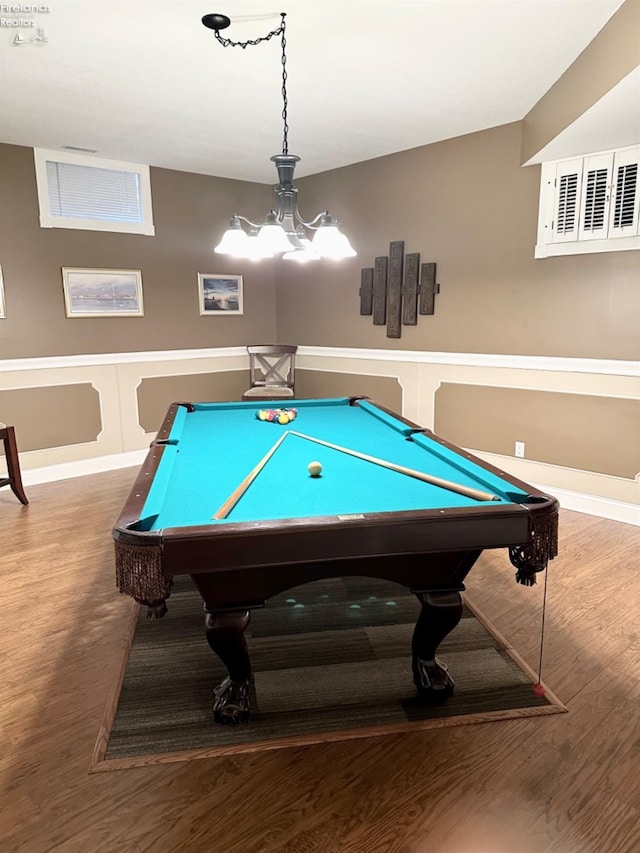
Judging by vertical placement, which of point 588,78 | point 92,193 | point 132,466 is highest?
point 588,78

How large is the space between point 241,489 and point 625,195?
321 cm

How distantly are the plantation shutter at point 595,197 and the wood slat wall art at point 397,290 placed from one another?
1.25 meters

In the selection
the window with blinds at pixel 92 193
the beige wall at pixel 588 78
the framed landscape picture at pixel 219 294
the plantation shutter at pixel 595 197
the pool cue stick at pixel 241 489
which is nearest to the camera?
the pool cue stick at pixel 241 489

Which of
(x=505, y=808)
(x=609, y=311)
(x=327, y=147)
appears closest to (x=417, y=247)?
(x=327, y=147)

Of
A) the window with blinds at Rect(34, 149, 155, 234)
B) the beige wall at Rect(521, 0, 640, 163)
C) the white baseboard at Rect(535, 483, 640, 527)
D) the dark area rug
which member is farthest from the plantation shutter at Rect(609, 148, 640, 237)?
the window with blinds at Rect(34, 149, 155, 234)

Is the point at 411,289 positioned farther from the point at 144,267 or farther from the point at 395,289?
the point at 144,267

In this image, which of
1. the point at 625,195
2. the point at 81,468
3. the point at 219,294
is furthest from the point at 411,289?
the point at 81,468

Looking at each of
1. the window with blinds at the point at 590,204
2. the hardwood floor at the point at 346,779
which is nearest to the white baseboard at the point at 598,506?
the hardwood floor at the point at 346,779

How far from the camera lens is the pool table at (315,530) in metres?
1.59

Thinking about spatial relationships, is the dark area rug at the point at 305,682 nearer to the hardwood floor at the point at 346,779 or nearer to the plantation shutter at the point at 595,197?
the hardwood floor at the point at 346,779

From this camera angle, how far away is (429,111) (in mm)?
3896

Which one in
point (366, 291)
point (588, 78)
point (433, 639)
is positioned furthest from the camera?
point (366, 291)

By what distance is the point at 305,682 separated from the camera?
2.17 meters

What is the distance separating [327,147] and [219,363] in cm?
232
